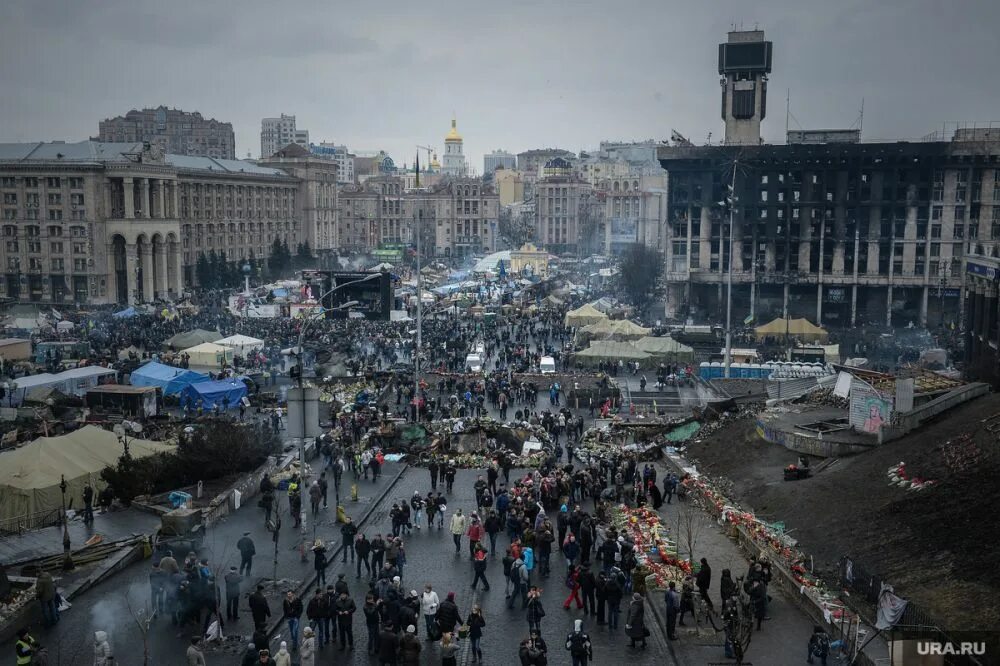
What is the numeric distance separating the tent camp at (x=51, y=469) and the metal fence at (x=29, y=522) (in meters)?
0.11

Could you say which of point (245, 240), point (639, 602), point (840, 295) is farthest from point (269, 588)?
point (245, 240)

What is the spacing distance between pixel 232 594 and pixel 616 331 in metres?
37.8

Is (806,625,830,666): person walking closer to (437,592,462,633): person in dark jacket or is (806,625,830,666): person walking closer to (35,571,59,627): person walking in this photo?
(437,592,462,633): person in dark jacket

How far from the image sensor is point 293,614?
1573cm

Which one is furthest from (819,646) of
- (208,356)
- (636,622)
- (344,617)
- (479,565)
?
(208,356)

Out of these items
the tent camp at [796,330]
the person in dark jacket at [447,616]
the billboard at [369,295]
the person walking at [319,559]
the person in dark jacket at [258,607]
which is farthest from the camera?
the tent camp at [796,330]

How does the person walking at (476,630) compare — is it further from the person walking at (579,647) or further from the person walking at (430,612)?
the person walking at (579,647)

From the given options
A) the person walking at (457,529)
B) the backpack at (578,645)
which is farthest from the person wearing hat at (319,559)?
the backpack at (578,645)

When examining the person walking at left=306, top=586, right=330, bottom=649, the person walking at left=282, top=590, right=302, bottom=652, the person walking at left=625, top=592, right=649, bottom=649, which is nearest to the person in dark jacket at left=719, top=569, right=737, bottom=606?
the person walking at left=625, top=592, right=649, bottom=649

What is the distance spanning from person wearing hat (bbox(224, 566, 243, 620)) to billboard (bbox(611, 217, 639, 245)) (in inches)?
5097

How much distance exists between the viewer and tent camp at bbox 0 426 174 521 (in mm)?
22688

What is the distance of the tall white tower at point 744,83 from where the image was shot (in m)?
79.7

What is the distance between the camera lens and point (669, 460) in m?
29.5

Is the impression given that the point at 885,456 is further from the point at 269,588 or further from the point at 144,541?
the point at 144,541
